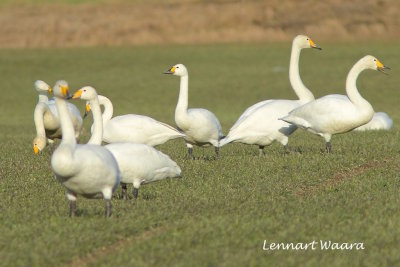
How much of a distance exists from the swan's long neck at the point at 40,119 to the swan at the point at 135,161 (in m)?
5.58

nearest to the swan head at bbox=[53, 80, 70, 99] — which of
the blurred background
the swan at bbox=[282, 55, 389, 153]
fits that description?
the swan at bbox=[282, 55, 389, 153]

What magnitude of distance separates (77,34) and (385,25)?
17.4m

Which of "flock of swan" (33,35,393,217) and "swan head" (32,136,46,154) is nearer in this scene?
"flock of swan" (33,35,393,217)

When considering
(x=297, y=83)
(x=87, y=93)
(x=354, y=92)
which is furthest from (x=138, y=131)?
(x=297, y=83)

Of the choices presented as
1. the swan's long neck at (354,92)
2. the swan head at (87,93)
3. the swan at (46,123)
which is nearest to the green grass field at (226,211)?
the swan at (46,123)

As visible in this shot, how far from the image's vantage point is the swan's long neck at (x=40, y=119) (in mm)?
16406

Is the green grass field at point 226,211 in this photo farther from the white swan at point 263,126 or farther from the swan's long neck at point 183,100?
the swan's long neck at point 183,100

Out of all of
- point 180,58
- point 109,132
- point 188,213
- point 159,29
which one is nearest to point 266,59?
point 180,58

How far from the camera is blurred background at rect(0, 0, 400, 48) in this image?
50812 millimetres

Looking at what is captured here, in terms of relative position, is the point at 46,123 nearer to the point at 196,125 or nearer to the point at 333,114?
the point at 196,125

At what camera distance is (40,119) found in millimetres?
16734

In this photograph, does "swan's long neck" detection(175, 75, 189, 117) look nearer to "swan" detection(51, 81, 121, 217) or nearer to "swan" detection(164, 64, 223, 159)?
"swan" detection(164, 64, 223, 159)

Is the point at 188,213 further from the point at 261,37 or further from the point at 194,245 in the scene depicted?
the point at 261,37

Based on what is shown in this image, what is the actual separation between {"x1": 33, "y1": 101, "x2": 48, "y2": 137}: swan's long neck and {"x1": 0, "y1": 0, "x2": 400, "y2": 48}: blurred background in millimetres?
33872
